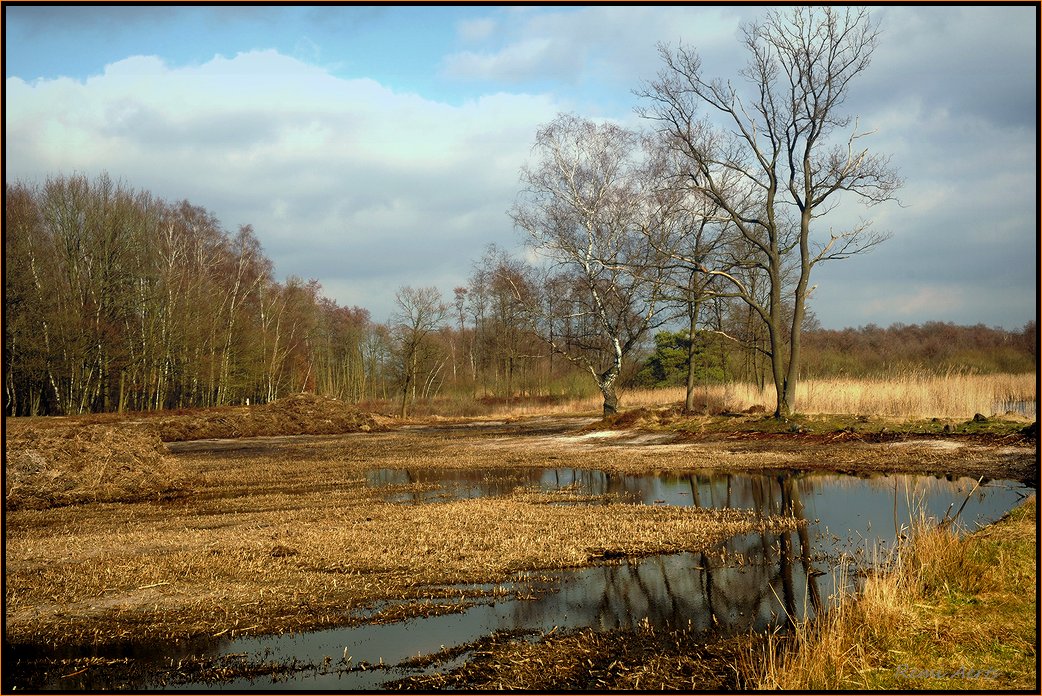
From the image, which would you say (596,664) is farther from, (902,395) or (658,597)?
(902,395)

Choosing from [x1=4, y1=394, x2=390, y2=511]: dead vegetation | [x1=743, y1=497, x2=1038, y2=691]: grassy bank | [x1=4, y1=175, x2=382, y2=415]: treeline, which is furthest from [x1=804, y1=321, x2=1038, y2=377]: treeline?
[x1=4, y1=175, x2=382, y2=415]: treeline

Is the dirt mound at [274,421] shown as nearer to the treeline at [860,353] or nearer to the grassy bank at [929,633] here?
the treeline at [860,353]

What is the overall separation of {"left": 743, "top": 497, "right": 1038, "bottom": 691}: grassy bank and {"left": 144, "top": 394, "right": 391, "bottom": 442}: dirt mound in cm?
3544

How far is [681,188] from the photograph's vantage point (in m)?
27.0

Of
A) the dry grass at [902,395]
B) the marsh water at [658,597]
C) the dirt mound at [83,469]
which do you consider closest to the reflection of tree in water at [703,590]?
the marsh water at [658,597]

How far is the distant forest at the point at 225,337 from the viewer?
40.5 meters

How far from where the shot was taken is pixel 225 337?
166 feet

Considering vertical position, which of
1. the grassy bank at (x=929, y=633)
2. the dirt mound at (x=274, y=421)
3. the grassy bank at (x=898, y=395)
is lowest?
the dirt mound at (x=274, y=421)

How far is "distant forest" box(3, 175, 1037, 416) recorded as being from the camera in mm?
40531

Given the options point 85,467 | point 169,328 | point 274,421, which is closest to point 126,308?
point 169,328

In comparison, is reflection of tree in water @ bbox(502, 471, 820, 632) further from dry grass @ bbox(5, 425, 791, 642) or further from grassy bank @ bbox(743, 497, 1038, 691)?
dry grass @ bbox(5, 425, 791, 642)

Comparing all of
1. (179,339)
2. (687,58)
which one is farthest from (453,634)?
(179,339)

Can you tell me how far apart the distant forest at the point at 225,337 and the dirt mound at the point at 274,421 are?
851 centimetres

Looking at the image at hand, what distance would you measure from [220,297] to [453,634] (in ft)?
165
